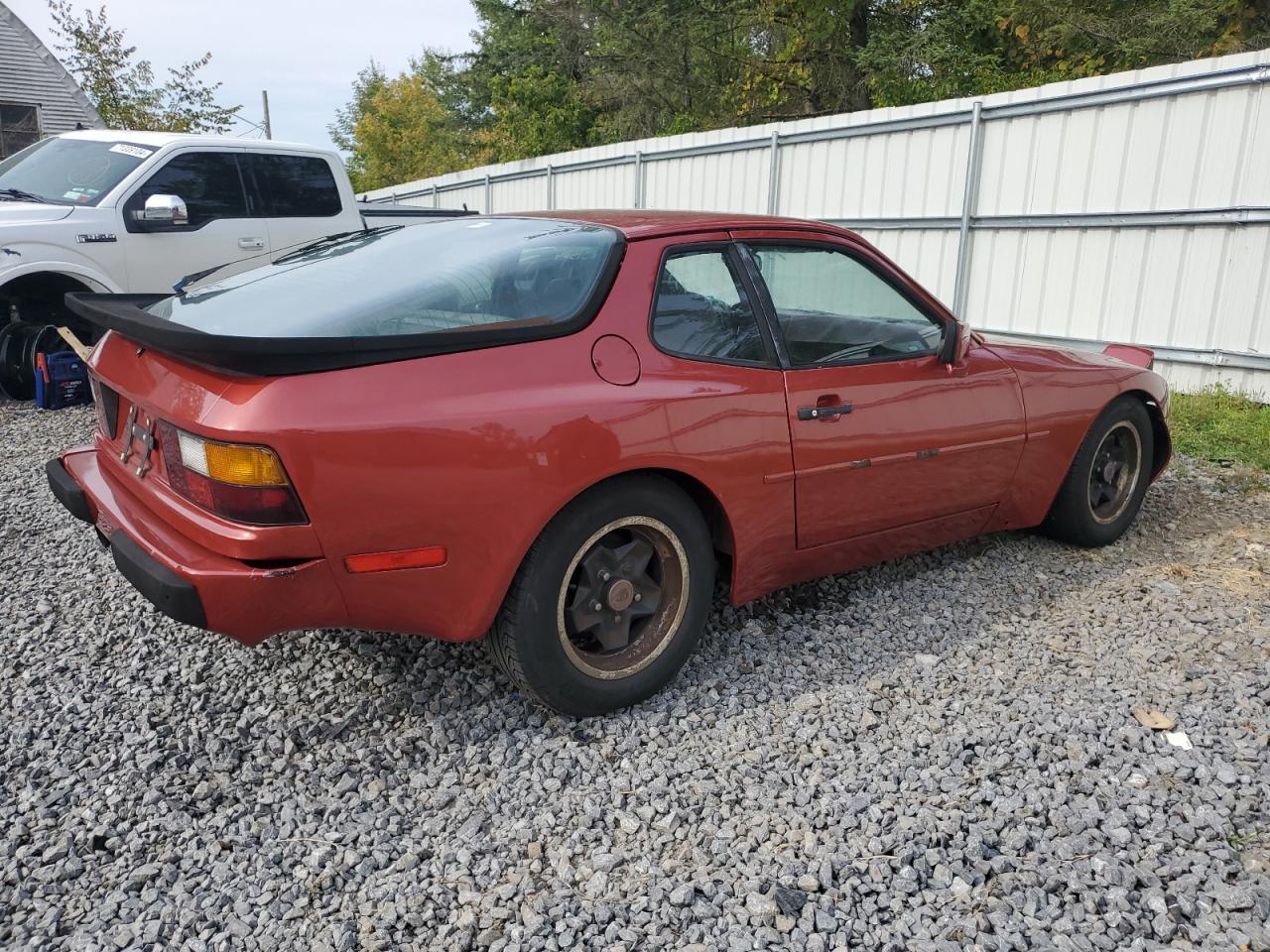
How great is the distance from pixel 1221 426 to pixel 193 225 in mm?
7795

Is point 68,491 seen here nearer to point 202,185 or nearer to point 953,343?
point 953,343

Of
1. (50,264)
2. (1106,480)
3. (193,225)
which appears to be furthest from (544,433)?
(193,225)

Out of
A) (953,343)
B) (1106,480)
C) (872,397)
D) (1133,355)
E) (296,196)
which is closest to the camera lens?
(872,397)

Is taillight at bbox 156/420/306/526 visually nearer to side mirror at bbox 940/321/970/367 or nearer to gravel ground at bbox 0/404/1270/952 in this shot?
gravel ground at bbox 0/404/1270/952

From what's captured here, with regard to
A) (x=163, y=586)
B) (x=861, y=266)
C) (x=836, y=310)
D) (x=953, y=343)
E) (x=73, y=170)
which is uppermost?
(x=73, y=170)

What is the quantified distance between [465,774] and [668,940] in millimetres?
860

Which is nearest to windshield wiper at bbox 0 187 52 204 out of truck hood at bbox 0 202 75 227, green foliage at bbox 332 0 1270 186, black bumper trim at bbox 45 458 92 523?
truck hood at bbox 0 202 75 227

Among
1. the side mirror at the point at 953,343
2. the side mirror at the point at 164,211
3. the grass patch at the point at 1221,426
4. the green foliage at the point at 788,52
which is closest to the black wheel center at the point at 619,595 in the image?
the side mirror at the point at 953,343

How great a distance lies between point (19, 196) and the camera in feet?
23.8

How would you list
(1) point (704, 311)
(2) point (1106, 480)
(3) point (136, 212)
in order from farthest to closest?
(3) point (136, 212), (2) point (1106, 480), (1) point (704, 311)

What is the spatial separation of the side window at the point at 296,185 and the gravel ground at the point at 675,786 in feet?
16.1

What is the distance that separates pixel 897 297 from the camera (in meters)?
3.76

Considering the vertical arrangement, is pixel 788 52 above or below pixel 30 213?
above

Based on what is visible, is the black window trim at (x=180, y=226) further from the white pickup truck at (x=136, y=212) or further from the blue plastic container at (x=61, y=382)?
the blue plastic container at (x=61, y=382)
